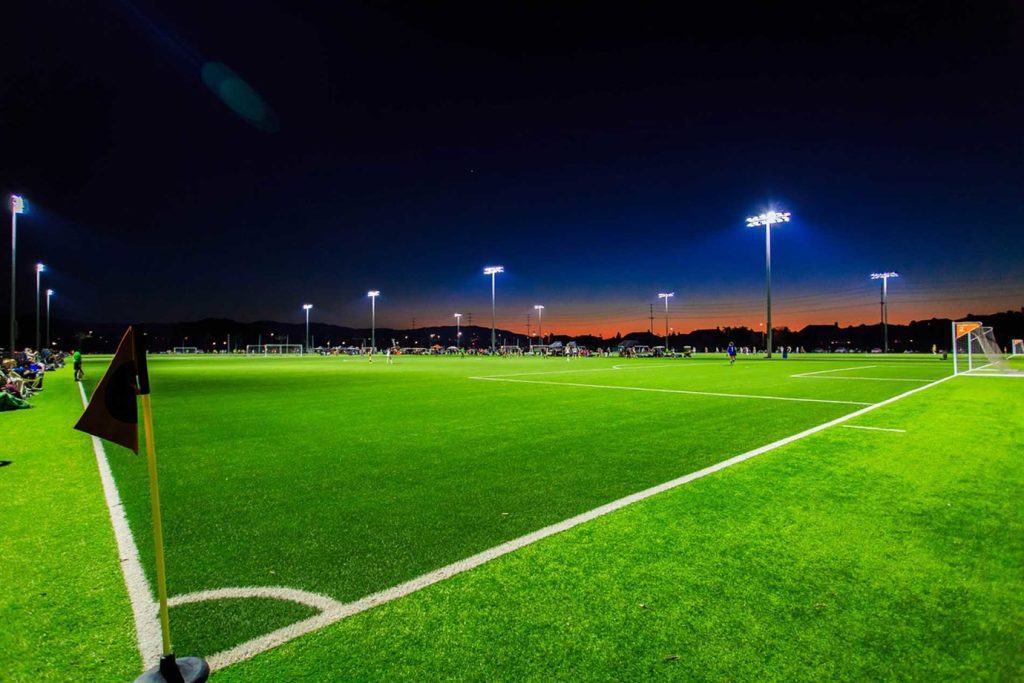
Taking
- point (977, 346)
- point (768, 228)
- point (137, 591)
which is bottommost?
point (137, 591)

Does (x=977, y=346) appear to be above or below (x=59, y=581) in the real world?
above

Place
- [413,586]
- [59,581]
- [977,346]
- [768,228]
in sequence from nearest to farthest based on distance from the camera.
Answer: [413,586], [59,581], [977,346], [768,228]

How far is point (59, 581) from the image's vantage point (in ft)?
11.5

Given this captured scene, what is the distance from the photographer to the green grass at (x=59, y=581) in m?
2.65

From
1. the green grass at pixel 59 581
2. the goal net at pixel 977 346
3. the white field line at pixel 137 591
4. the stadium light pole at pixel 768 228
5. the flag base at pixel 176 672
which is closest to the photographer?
the flag base at pixel 176 672

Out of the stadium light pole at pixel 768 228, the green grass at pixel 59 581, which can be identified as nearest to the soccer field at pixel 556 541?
the green grass at pixel 59 581

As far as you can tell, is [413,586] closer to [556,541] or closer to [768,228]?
[556,541]

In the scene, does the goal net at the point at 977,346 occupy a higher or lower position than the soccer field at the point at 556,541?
higher

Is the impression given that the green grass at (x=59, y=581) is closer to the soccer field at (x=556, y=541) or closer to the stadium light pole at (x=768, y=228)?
the soccer field at (x=556, y=541)

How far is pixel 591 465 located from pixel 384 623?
4.14 m

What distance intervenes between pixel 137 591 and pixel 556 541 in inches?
113

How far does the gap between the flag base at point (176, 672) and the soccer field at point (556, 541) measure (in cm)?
13

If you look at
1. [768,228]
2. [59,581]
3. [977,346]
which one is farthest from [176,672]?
[768,228]

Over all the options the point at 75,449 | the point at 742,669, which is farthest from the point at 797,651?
the point at 75,449
